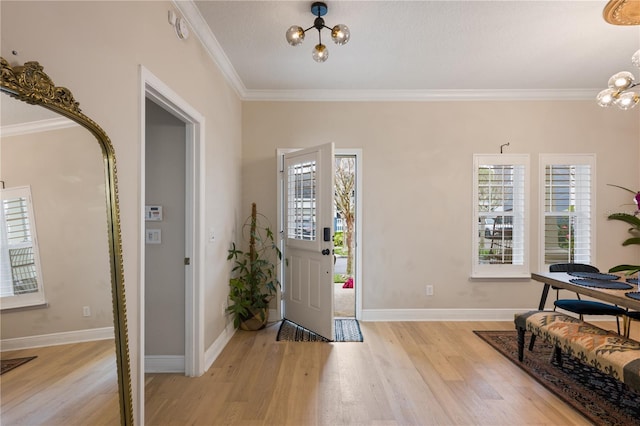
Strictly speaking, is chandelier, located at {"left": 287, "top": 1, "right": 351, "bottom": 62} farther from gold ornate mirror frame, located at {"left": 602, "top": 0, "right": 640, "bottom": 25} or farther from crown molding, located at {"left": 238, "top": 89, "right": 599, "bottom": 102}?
gold ornate mirror frame, located at {"left": 602, "top": 0, "right": 640, "bottom": 25}

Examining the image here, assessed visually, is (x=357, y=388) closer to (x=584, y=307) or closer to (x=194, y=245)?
(x=194, y=245)

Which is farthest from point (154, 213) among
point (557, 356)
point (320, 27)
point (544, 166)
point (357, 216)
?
point (544, 166)

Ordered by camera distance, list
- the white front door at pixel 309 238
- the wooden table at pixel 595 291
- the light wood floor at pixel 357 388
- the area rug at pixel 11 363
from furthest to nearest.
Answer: the white front door at pixel 309 238, the wooden table at pixel 595 291, the light wood floor at pixel 357 388, the area rug at pixel 11 363

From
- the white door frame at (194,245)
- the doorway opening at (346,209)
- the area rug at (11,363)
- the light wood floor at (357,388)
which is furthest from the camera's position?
the doorway opening at (346,209)

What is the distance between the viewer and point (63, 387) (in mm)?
1181

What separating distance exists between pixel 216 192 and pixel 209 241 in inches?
A: 19.6

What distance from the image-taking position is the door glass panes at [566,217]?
4078 millimetres

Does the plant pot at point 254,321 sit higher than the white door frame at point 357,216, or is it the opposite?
the white door frame at point 357,216

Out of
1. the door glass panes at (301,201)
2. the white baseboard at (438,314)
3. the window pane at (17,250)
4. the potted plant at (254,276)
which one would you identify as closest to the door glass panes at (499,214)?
the white baseboard at (438,314)

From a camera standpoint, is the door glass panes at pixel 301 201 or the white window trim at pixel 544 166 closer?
the door glass panes at pixel 301 201

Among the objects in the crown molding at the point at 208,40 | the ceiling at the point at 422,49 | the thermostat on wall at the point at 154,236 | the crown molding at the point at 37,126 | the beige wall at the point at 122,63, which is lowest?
the thermostat on wall at the point at 154,236

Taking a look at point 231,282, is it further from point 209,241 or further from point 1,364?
point 1,364

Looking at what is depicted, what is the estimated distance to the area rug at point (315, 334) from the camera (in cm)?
350

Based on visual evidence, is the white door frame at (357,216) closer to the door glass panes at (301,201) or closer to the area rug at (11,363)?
the door glass panes at (301,201)
